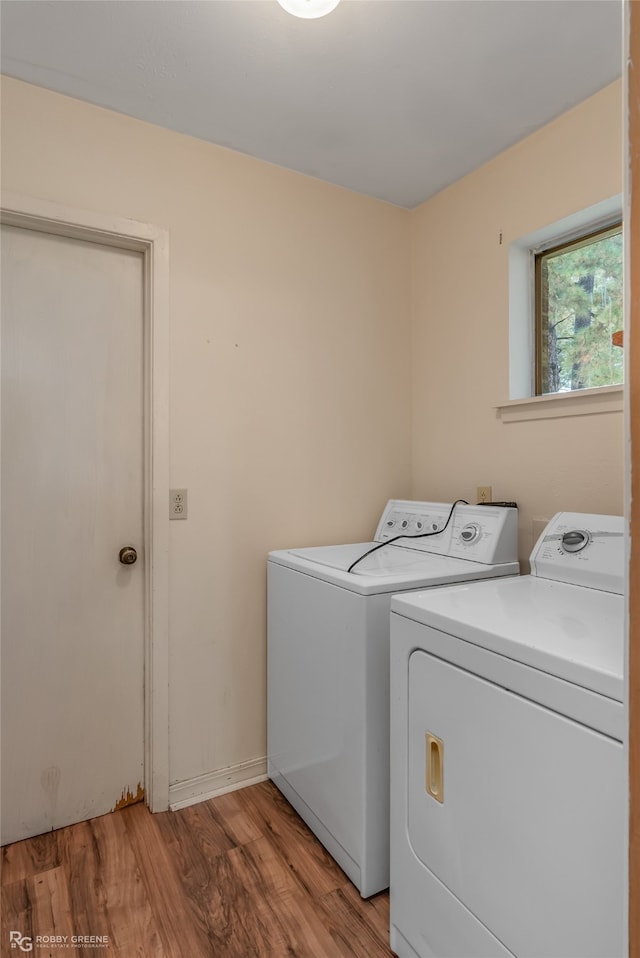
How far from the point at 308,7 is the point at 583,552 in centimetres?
153

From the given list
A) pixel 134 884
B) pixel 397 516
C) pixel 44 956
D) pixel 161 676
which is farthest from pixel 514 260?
pixel 44 956

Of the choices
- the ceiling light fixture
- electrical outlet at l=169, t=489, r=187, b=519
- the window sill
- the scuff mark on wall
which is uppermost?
the ceiling light fixture

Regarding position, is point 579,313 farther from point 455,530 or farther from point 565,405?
point 455,530

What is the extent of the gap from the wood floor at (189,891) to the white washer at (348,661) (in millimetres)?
92

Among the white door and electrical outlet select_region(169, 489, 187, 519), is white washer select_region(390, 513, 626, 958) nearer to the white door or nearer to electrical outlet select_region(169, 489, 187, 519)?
electrical outlet select_region(169, 489, 187, 519)

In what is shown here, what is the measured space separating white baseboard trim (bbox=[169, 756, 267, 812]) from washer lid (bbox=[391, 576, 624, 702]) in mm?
1102

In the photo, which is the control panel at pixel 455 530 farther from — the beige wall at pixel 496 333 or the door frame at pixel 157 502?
the door frame at pixel 157 502

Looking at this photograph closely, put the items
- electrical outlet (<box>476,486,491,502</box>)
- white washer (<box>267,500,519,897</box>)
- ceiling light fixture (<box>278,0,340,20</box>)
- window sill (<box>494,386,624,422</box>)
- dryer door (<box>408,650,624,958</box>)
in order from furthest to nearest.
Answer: electrical outlet (<box>476,486,491,502</box>) < window sill (<box>494,386,624,422</box>) < white washer (<box>267,500,519,897</box>) < ceiling light fixture (<box>278,0,340,20</box>) < dryer door (<box>408,650,624,958</box>)

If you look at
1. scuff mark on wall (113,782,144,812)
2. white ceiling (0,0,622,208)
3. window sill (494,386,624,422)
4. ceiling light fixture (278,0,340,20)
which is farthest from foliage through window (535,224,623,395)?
scuff mark on wall (113,782,144,812)

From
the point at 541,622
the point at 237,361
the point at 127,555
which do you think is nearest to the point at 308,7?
the point at 237,361

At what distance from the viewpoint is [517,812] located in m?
0.90

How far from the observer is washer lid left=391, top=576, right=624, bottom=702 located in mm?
812
